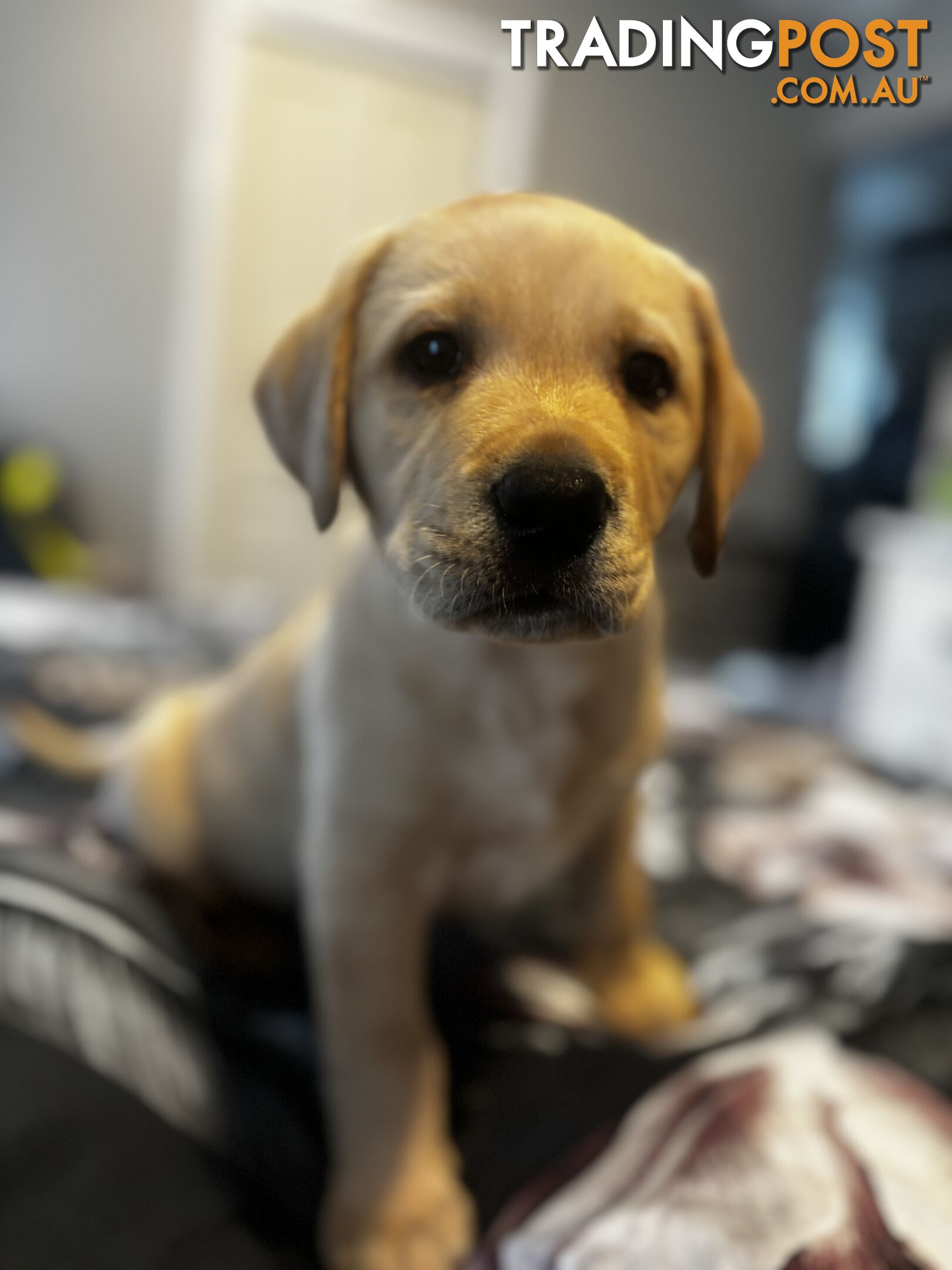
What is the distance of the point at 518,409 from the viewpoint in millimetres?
523

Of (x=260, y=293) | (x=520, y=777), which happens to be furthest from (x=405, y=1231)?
(x=260, y=293)

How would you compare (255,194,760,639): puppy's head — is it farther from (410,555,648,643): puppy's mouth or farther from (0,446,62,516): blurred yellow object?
(0,446,62,516): blurred yellow object

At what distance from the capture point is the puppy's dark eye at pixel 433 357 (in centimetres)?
58

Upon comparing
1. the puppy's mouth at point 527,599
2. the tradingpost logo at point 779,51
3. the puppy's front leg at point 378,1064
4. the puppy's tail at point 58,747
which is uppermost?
the tradingpost logo at point 779,51

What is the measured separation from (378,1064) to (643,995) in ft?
0.94

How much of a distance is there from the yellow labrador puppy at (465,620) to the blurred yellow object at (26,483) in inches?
96.2

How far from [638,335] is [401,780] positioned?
1.12 ft

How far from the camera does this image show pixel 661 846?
44.9 inches

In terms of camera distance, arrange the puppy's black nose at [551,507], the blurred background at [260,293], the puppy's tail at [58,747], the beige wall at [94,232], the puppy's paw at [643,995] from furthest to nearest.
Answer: the beige wall at [94,232] < the blurred background at [260,293] < the puppy's tail at [58,747] < the puppy's paw at [643,995] < the puppy's black nose at [551,507]

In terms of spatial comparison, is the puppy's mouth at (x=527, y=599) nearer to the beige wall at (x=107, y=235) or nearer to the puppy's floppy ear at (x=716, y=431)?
the puppy's floppy ear at (x=716, y=431)

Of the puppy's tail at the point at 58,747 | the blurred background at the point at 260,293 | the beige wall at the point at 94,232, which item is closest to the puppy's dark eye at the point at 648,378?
the puppy's tail at the point at 58,747

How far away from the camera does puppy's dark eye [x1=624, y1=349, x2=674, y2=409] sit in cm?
58

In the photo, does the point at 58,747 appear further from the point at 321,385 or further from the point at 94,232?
the point at 94,232

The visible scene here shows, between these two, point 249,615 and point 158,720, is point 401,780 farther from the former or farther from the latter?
point 249,615
